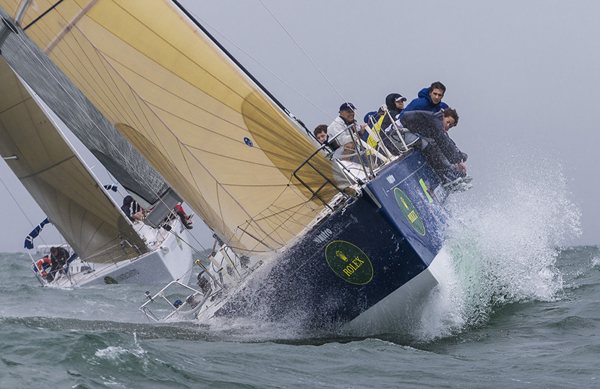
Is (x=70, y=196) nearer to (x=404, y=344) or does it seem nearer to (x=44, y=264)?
(x=44, y=264)

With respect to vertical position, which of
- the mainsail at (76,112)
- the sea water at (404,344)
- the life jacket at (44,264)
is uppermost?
the mainsail at (76,112)

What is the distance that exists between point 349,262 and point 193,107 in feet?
6.04

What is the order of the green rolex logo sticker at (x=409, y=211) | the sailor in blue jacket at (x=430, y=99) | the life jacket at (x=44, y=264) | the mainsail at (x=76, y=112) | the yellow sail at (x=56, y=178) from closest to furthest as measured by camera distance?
the green rolex logo sticker at (x=409, y=211) < the sailor in blue jacket at (x=430, y=99) < the mainsail at (x=76, y=112) < the yellow sail at (x=56, y=178) < the life jacket at (x=44, y=264)

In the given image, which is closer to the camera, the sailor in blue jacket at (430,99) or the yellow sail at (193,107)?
the yellow sail at (193,107)

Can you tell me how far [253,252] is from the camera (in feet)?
20.4

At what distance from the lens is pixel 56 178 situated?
1106cm

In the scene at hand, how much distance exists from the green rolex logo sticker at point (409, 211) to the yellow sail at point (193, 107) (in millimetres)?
559

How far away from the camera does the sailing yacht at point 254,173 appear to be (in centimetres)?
559

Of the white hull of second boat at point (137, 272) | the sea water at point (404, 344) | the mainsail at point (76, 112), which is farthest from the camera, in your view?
the white hull of second boat at point (137, 272)

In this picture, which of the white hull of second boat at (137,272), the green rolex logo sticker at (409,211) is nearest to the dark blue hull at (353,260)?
the green rolex logo sticker at (409,211)

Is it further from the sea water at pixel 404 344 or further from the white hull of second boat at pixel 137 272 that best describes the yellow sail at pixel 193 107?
the white hull of second boat at pixel 137 272

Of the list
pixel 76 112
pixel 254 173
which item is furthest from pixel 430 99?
pixel 76 112

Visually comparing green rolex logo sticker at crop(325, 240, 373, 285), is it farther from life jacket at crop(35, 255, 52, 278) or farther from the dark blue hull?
life jacket at crop(35, 255, 52, 278)

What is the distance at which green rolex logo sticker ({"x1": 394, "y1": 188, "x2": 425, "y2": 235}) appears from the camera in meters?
5.70
